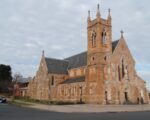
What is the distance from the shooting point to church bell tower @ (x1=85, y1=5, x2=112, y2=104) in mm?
58938

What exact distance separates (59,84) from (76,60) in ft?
29.2

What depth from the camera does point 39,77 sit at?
268 ft

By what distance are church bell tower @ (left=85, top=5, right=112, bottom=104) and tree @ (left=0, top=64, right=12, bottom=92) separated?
161ft

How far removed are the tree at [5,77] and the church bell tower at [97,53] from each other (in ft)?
161

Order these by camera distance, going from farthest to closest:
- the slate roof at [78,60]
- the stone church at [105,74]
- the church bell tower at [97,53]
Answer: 1. the slate roof at [78,60]
2. the stone church at [105,74]
3. the church bell tower at [97,53]

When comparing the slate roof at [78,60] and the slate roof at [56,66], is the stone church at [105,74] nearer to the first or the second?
the slate roof at [78,60]

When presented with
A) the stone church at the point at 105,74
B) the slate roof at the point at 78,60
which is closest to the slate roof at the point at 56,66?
the slate roof at the point at 78,60

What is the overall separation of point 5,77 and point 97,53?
60226 millimetres

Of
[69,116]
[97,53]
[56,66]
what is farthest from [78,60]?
[69,116]

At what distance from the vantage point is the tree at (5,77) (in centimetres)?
10144

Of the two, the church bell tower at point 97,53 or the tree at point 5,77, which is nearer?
the church bell tower at point 97,53

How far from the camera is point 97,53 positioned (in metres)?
60.7

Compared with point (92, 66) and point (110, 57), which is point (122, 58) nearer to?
point (110, 57)

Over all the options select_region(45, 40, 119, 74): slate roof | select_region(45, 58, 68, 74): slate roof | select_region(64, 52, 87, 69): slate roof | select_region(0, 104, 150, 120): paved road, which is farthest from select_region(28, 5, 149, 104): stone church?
select_region(0, 104, 150, 120): paved road
